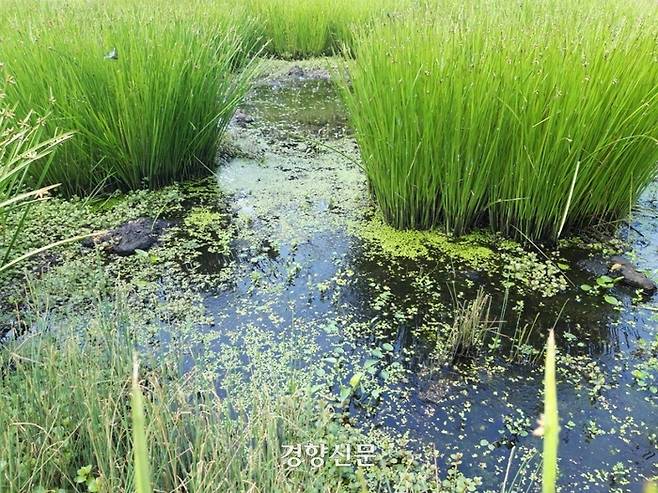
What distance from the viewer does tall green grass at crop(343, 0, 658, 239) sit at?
239cm

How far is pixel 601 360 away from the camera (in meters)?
2.05

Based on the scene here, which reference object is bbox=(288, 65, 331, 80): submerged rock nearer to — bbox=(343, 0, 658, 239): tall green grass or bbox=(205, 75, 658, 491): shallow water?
bbox=(205, 75, 658, 491): shallow water

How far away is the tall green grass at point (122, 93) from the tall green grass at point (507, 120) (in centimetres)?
96

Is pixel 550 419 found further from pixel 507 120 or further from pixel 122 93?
pixel 122 93

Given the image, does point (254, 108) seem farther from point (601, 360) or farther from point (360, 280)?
point (601, 360)

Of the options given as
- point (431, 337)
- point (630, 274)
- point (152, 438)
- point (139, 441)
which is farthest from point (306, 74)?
point (139, 441)

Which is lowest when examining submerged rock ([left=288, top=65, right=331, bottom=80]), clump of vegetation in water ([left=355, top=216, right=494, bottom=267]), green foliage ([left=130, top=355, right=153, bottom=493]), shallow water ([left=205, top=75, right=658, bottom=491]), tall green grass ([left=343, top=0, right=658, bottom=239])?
shallow water ([left=205, top=75, right=658, bottom=491])

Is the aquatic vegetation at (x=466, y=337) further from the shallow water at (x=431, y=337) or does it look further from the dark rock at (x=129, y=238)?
the dark rock at (x=129, y=238)

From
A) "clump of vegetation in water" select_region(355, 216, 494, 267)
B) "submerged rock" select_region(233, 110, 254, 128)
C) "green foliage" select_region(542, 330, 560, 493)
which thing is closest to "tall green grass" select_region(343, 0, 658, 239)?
"clump of vegetation in water" select_region(355, 216, 494, 267)

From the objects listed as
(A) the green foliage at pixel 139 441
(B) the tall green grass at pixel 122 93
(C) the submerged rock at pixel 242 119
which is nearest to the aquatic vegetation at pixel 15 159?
(B) the tall green grass at pixel 122 93

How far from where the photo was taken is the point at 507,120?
2.53 meters

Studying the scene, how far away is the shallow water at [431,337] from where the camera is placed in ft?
5.61

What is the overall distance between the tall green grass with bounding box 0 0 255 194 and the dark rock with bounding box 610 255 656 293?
2262mm

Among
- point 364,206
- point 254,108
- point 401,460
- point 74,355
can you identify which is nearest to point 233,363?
point 74,355
